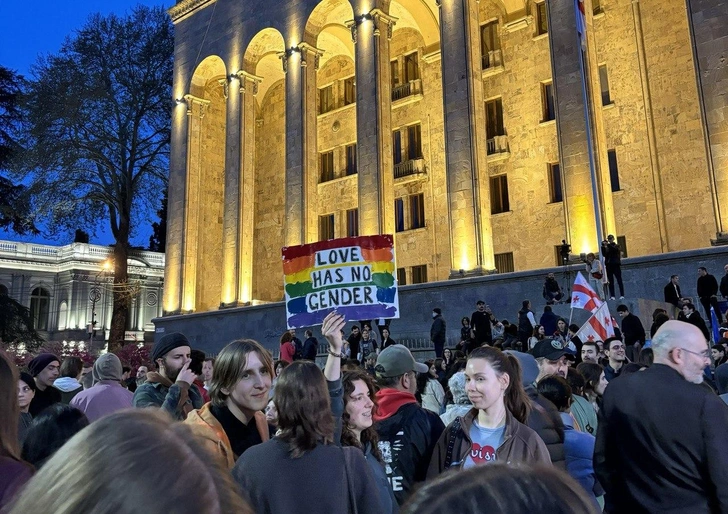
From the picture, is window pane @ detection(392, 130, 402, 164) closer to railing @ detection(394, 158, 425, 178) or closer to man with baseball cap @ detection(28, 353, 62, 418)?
railing @ detection(394, 158, 425, 178)

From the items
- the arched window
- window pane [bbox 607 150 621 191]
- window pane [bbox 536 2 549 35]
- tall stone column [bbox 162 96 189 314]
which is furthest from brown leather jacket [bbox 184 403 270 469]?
the arched window

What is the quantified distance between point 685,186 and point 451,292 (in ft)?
26.8

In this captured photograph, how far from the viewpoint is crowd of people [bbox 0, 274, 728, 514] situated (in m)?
0.92

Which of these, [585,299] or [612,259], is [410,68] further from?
[585,299]

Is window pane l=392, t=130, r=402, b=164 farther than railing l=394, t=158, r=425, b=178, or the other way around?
window pane l=392, t=130, r=402, b=164

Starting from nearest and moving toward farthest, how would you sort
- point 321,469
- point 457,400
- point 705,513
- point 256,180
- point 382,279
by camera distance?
point 321,469
point 705,513
point 457,400
point 382,279
point 256,180

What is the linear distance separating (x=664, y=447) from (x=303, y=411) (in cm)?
199

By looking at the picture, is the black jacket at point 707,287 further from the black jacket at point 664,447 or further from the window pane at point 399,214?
the window pane at point 399,214

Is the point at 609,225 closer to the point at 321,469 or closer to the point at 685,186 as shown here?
the point at 685,186

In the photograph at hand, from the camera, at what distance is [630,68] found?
22.2 metres

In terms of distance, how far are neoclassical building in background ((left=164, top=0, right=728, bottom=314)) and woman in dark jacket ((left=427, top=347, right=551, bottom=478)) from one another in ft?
44.2

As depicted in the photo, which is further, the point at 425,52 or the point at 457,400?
the point at 425,52

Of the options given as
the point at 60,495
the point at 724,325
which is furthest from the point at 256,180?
the point at 60,495

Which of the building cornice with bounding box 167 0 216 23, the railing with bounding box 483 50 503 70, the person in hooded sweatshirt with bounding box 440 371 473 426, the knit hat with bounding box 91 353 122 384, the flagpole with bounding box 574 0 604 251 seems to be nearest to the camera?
the person in hooded sweatshirt with bounding box 440 371 473 426
